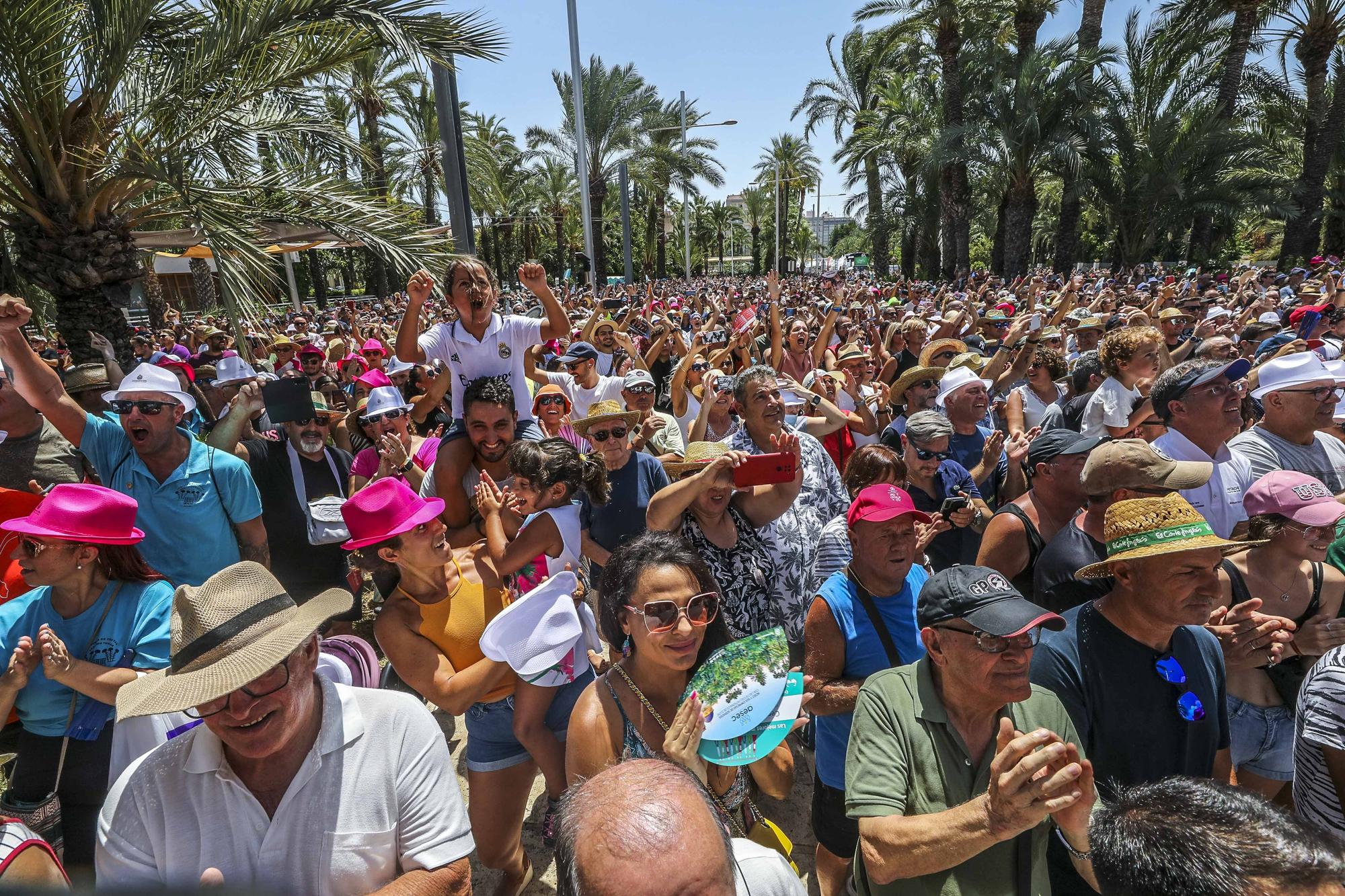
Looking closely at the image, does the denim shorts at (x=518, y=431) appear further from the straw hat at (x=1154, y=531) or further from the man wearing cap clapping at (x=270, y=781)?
the straw hat at (x=1154, y=531)

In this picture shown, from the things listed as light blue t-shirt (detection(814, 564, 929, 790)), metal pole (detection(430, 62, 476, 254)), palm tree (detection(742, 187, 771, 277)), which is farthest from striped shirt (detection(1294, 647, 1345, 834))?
palm tree (detection(742, 187, 771, 277))

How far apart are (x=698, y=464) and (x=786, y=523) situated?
0.53 metres

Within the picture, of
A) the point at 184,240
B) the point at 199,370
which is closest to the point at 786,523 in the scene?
the point at 199,370

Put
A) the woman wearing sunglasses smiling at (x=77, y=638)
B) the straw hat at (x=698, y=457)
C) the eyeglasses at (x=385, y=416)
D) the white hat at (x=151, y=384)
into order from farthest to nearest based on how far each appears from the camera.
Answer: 1. the eyeglasses at (x=385, y=416)
2. the white hat at (x=151, y=384)
3. the straw hat at (x=698, y=457)
4. the woman wearing sunglasses smiling at (x=77, y=638)

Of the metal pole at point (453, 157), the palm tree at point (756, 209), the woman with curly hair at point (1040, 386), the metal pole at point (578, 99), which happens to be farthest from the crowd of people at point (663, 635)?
the palm tree at point (756, 209)

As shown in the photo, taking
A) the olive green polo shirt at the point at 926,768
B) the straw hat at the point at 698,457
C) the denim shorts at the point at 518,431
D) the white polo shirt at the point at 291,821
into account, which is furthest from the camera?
the denim shorts at the point at 518,431

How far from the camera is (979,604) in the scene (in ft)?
6.06

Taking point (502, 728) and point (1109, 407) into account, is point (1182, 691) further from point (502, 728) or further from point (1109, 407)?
point (1109, 407)

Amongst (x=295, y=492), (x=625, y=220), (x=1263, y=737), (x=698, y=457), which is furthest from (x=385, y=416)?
(x=625, y=220)

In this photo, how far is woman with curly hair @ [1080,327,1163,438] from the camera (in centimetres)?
434

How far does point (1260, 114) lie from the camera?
78.3ft

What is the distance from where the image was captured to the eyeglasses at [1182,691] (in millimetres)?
2043

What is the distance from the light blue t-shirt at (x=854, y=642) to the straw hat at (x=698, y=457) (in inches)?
31.5

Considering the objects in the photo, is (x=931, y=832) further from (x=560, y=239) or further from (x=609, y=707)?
(x=560, y=239)
